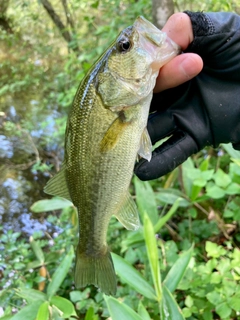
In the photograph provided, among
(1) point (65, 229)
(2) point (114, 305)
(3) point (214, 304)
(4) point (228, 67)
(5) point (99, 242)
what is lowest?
(3) point (214, 304)

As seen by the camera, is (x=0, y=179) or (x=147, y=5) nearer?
(x=147, y=5)

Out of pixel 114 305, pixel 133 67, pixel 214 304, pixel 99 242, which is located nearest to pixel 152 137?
pixel 133 67

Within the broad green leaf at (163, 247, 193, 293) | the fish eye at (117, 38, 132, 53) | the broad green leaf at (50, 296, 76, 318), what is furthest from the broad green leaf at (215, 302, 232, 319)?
the fish eye at (117, 38, 132, 53)

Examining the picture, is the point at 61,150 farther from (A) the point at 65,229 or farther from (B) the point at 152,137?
(B) the point at 152,137

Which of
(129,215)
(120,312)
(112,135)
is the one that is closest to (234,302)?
(120,312)

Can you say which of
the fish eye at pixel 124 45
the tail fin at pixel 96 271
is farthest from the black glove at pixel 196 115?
the tail fin at pixel 96 271

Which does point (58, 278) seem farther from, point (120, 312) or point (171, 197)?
point (171, 197)
